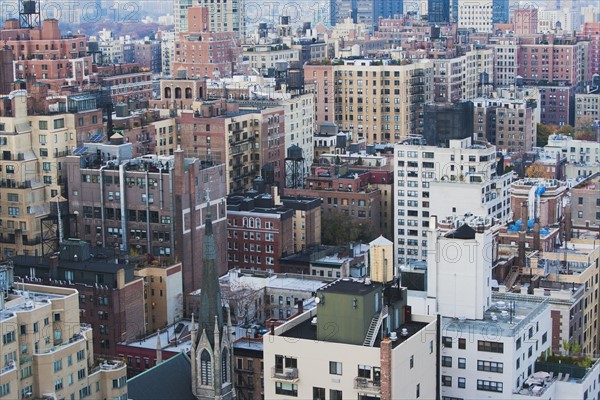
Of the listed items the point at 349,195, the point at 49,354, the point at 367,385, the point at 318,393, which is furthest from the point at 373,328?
the point at 349,195

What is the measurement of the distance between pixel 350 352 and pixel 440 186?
4327 centimetres

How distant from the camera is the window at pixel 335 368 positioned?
41.3 metres

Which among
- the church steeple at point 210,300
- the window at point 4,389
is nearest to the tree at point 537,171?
the church steeple at point 210,300

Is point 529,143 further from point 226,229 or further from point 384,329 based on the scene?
point 384,329

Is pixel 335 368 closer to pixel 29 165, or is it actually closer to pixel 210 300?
pixel 210 300

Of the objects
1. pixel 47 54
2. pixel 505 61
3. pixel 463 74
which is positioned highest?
pixel 47 54

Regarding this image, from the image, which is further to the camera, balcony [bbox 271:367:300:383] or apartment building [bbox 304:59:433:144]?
apartment building [bbox 304:59:433:144]

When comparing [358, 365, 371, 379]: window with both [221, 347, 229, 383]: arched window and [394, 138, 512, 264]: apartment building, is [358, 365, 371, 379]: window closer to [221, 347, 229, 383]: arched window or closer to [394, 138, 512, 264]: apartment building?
[221, 347, 229, 383]: arched window

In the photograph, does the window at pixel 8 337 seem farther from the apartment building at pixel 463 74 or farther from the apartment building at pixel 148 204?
the apartment building at pixel 463 74

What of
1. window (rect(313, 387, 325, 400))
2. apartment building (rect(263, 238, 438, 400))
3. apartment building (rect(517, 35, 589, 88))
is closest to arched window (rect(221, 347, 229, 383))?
apartment building (rect(263, 238, 438, 400))

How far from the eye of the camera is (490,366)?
46500 millimetres

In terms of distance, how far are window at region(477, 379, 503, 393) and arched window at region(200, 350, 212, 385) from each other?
1537cm

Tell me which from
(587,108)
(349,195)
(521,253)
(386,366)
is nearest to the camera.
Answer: (386,366)

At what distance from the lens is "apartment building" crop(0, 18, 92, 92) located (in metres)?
126
